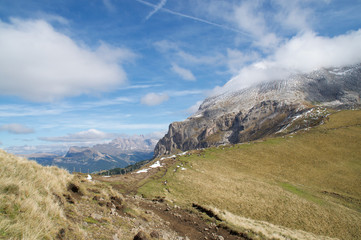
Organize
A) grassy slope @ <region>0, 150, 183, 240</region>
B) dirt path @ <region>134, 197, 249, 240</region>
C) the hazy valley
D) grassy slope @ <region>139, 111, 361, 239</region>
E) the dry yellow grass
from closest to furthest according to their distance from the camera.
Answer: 1. the dry yellow grass
2. grassy slope @ <region>0, 150, 183, 240</region>
3. the hazy valley
4. dirt path @ <region>134, 197, 249, 240</region>
5. grassy slope @ <region>139, 111, 361, 239</region>

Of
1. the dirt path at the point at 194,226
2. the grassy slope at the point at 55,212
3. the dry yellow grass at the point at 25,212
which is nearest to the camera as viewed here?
the dry yellow grass at the point at 25,212

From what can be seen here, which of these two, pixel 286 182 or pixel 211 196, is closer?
pixel 211 196

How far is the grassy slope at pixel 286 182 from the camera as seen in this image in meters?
32.0

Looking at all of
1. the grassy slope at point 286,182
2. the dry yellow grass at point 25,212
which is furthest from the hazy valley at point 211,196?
the grassy slope at point 286,182

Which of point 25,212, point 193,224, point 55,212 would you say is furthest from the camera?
point 193,224

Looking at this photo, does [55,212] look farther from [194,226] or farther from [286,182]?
[286,182]

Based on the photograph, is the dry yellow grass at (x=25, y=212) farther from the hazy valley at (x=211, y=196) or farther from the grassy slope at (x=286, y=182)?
the grassy slope at (x=286, y=182)

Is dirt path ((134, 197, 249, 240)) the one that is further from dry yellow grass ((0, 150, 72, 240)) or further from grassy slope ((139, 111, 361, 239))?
dry yellow grass ((0, 150, 72, 240))

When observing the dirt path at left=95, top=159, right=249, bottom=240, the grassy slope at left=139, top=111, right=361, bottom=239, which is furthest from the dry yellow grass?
the grassy slope at left=139, top=111, right=361, bottom=239

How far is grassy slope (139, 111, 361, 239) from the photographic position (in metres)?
32.0

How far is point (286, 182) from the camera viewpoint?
51.7 meters

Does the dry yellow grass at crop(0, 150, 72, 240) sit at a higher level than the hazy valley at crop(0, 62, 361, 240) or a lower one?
higher

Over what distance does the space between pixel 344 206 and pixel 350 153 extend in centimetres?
3544

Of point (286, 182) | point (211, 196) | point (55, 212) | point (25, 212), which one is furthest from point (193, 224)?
point (286, 182)
